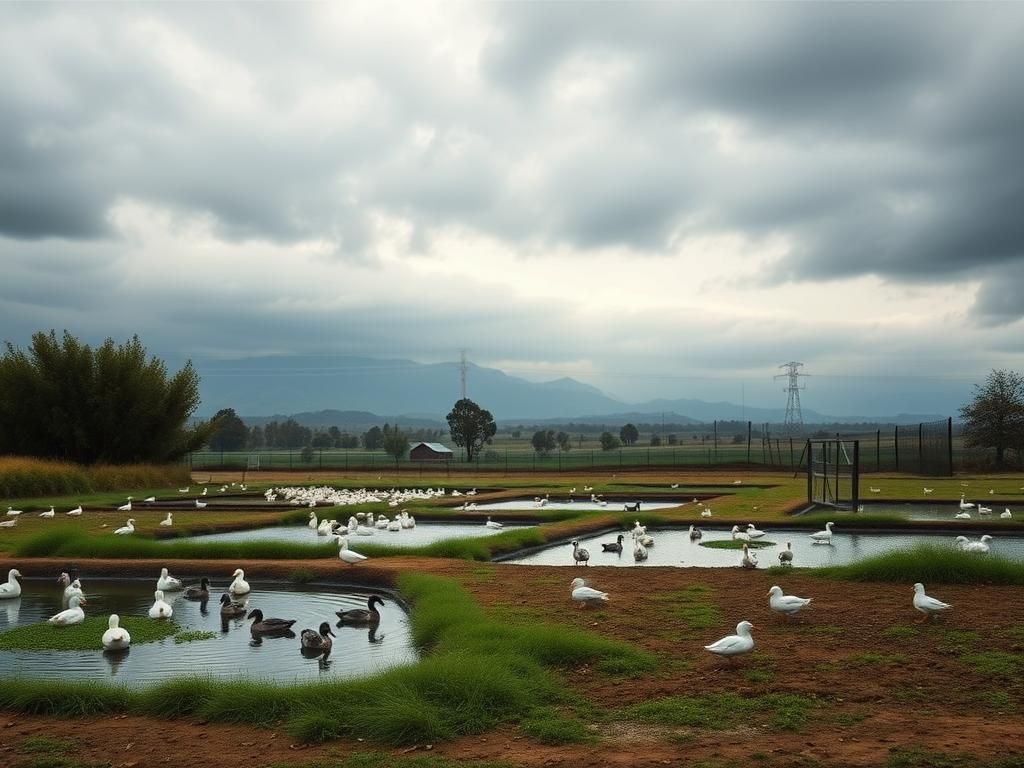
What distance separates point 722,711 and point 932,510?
25.0 m

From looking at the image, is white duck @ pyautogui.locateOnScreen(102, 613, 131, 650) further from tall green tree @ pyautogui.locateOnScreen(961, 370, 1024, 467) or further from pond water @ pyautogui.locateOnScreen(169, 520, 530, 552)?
tall green tree @ pyautogui.locateOnScreen(961, 370, 1024, 467)

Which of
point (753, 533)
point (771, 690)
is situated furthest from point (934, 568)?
point (753, 533)

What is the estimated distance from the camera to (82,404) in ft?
154

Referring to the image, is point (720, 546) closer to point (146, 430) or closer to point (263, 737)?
point (263, 737)

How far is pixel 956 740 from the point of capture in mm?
6906

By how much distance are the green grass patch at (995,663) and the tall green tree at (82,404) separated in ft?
148

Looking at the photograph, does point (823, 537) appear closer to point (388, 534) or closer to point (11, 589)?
point (388, 534)

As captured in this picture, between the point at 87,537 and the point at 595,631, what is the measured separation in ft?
46.4

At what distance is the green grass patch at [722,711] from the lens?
297 inches

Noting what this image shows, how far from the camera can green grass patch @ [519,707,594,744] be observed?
288 inches

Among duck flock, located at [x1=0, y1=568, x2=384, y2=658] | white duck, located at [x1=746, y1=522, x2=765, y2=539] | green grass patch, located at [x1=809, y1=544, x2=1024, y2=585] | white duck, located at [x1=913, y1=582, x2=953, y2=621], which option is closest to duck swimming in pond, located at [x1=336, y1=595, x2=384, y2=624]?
duck flock, located at [x1=0, y1=568, x2=384, y2=658]

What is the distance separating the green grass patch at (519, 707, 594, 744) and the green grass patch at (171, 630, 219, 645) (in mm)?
6883

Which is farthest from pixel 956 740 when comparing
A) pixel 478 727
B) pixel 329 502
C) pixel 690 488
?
pixel 690 488

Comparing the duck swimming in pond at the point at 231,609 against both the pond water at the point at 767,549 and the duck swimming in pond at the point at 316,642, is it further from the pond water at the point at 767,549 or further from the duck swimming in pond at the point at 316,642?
the pond water at the point at 767,549
